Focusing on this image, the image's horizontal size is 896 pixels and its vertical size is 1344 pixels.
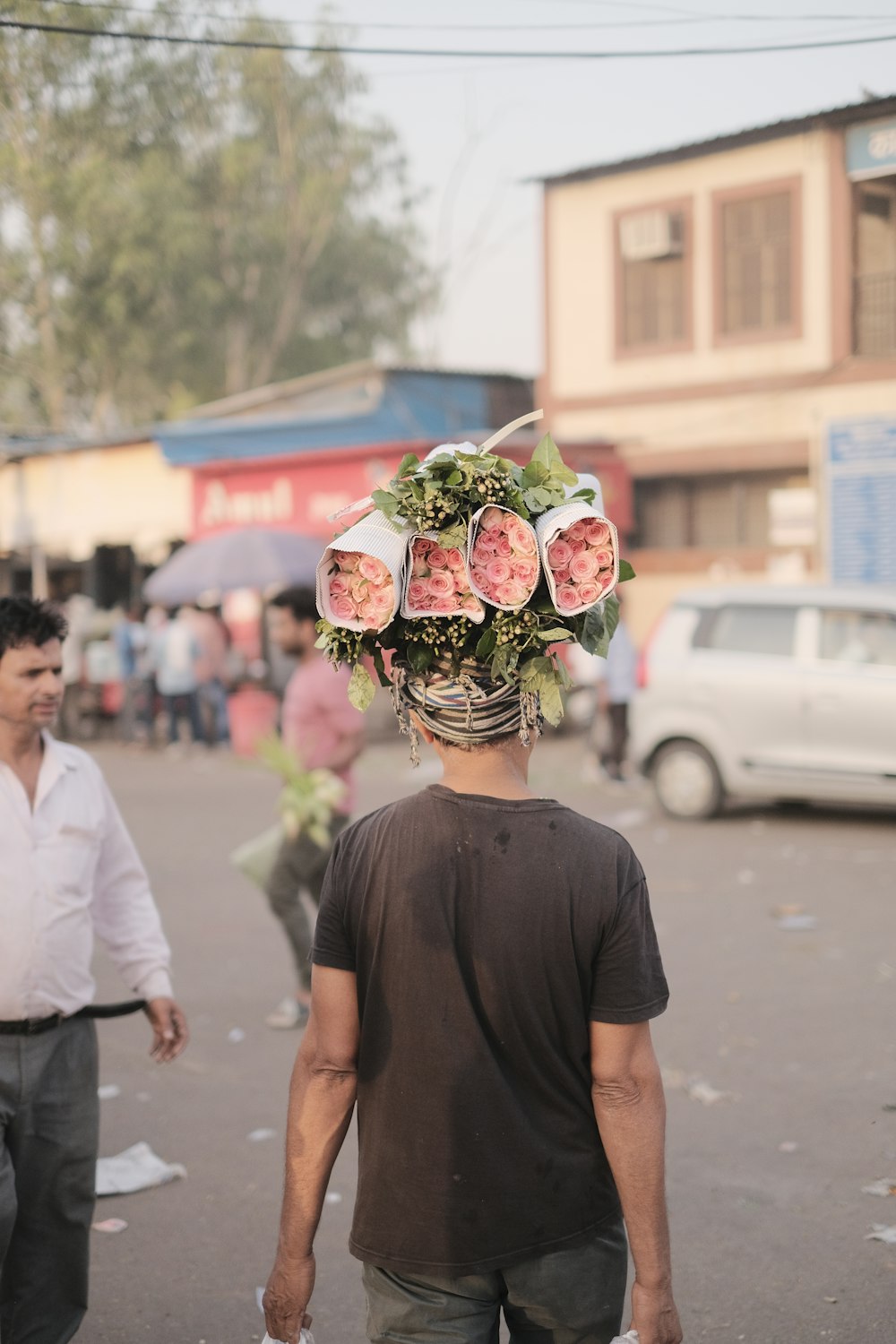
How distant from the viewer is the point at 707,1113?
572 cm

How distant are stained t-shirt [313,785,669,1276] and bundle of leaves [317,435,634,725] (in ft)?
0.80

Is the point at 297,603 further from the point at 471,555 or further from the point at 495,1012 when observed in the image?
the point at 495,1012

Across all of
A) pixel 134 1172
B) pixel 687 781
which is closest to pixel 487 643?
pixel 134 1172

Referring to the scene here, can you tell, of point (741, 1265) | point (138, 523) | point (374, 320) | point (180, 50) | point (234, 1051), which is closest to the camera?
point (741, 1265)

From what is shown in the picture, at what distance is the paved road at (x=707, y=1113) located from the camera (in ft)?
13.9

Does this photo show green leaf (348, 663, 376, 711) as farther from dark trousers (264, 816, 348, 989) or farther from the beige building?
the beige building

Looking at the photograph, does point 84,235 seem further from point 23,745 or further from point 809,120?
point 23,745

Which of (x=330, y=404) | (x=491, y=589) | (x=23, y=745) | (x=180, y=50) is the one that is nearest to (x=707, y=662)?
(x=180, y=50)

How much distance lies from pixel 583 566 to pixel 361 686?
18.9 inches

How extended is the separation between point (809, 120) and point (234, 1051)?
15.4 m

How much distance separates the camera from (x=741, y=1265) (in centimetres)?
441

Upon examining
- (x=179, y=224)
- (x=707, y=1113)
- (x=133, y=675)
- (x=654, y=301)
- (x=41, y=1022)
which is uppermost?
(x=179, y=224)

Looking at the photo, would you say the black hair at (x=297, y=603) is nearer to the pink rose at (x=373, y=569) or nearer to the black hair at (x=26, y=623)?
the black hair at (x=26, y=623)

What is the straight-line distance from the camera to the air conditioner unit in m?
19.8
